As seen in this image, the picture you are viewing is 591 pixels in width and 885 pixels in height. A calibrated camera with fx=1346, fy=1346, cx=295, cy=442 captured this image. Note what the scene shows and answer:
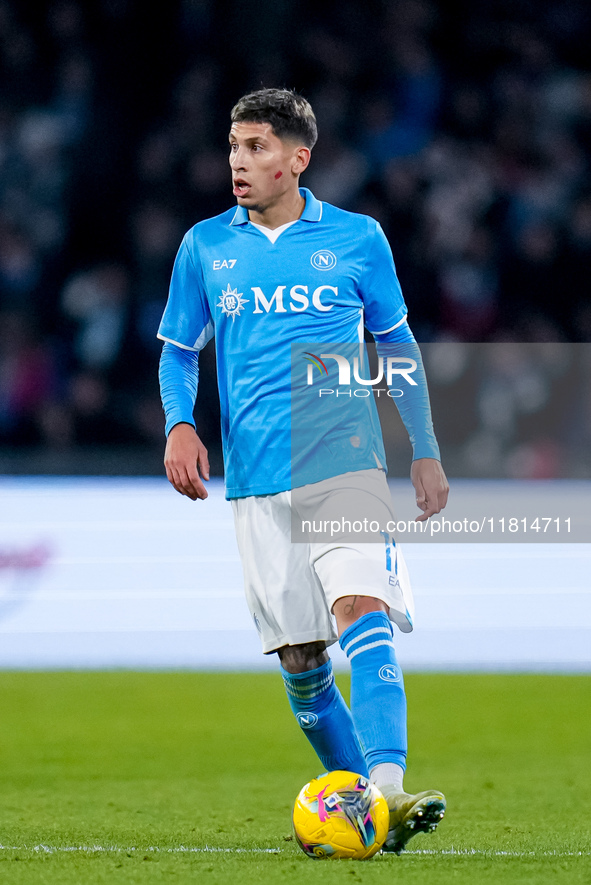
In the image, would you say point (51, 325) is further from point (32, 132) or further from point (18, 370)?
point (32, 132)

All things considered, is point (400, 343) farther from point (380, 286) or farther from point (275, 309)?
point (275, 309)

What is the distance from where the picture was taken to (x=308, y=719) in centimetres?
376

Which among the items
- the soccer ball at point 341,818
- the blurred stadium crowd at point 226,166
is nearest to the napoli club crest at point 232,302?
the soccer ball at point 341,818

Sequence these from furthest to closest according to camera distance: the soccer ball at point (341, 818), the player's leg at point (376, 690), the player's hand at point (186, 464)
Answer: the player's hand at point (186, 464) → the player's leg at point (376, 690) → the soccer ball at point (341, 818)

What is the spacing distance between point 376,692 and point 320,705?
0.34 meters

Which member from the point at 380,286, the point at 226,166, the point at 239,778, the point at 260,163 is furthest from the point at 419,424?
the point at 226,166

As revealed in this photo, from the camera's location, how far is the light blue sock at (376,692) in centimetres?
343

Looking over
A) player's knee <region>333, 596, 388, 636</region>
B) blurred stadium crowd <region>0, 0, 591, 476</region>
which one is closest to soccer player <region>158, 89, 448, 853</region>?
player's knee <region>333, 596, 388, 636</region>

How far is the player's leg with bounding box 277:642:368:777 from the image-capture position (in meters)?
3.70

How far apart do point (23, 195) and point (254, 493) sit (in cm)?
744

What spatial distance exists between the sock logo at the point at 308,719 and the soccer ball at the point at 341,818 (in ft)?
0.98

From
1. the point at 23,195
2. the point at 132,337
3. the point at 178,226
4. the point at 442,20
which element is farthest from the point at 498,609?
the point at 442,20

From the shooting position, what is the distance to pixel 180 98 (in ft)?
36.6

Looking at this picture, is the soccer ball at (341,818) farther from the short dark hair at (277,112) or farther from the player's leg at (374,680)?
the short dark hair at (277,112)
